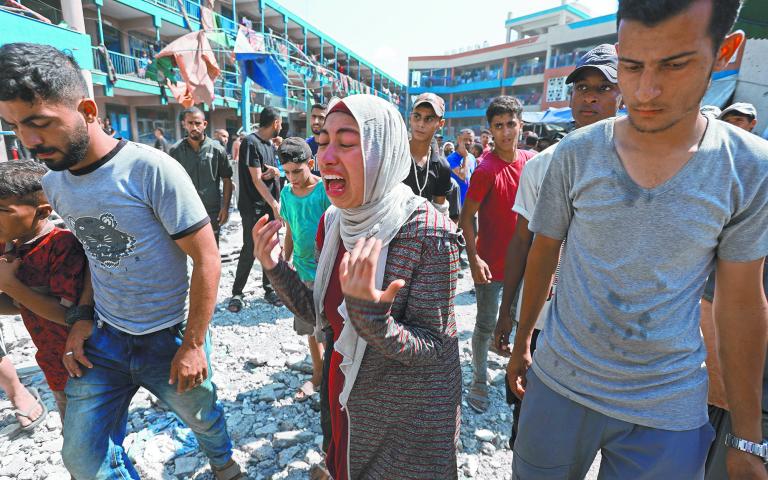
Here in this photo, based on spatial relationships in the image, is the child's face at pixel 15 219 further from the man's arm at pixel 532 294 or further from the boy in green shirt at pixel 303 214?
the man's arm at pixel 532 294

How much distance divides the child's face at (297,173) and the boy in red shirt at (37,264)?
1.62m

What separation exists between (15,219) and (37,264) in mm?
243

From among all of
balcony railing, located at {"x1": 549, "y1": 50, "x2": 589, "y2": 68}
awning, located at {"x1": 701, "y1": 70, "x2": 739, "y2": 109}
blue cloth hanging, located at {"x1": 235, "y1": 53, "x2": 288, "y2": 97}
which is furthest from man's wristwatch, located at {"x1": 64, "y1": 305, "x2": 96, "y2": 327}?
balcony railing, located at {"x1": 549, "y1": 50, "x2": 589, "y2": 68}

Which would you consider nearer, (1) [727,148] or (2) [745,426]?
(1) [727,148]

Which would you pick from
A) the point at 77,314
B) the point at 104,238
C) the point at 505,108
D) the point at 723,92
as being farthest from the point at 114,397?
the point at 723,92

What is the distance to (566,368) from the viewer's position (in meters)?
1.38

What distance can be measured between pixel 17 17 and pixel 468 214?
10.1m

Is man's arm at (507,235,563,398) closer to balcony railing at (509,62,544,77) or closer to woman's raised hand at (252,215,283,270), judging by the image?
woman's raised hand at (252,215,283,270)

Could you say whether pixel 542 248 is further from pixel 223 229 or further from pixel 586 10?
pixel 586 10

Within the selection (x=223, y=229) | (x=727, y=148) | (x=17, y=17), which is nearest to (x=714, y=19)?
(x=727, y=148)

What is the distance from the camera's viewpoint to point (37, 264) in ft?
6.49

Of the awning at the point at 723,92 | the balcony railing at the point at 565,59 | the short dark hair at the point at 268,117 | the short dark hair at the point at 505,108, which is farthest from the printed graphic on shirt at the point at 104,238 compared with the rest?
the balcony railing at the point at 565,59

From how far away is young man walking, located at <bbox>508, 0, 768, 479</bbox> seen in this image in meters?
1.12

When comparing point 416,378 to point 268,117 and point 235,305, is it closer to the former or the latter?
point 235,305
